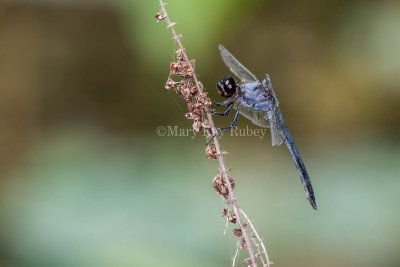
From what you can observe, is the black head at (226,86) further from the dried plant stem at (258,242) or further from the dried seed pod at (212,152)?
the dried plant stem at (258,242)

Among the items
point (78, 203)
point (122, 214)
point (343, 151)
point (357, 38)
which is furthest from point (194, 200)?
point (357, 38)

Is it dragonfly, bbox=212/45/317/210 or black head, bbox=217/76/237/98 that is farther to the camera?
dragonfly, bbox=212/45/317/210

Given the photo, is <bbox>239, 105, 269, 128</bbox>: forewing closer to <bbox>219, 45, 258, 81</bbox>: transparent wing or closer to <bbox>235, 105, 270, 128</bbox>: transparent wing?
<bbox>235, 105, 270, 128</bbox>: transparent wing

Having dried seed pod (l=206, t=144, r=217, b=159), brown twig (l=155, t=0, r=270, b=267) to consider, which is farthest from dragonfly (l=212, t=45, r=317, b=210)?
dried seed pod (l=206, t=144, r=217, b=159)

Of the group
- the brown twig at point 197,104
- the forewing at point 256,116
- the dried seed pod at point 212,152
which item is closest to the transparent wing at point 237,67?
the forewing at point 256,116

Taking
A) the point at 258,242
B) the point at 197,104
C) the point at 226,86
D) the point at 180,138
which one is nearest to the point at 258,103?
the point at 226,86

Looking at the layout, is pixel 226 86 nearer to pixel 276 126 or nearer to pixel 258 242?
pixel 276 126
